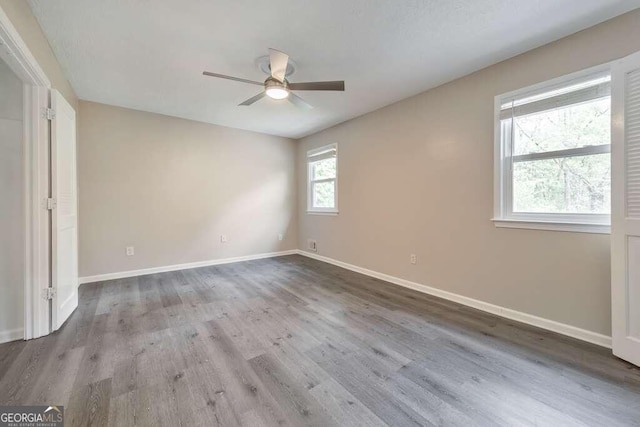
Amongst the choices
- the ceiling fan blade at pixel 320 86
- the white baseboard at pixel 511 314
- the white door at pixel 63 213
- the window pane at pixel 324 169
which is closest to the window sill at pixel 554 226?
the white baseboard at pixel 511 314

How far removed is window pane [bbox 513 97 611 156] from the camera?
2.01 m

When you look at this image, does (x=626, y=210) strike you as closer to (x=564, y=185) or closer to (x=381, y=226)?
(x=564, y=185)

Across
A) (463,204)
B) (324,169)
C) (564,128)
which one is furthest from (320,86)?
(324,169)

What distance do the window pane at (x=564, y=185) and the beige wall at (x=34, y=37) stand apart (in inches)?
158

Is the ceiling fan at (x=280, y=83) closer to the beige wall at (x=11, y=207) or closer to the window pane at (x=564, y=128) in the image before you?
the beige wall at (x=11, y=207)

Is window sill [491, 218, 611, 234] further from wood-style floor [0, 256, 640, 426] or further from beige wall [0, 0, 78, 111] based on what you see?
beige wall [0, 0, 78, 111]

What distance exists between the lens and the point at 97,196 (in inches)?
140

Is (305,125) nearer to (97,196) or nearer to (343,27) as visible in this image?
(343,27)

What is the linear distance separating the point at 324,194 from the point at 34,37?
3.91 meters

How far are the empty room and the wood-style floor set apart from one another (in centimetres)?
1

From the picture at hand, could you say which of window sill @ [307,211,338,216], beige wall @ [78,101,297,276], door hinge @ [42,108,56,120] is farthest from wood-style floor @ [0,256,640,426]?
window sill @ [307,211,338,216]

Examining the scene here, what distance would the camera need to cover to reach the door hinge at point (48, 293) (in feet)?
7.00

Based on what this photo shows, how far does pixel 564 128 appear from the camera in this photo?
86.6 inches

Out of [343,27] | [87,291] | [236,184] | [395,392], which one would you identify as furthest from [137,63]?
[395,392]
